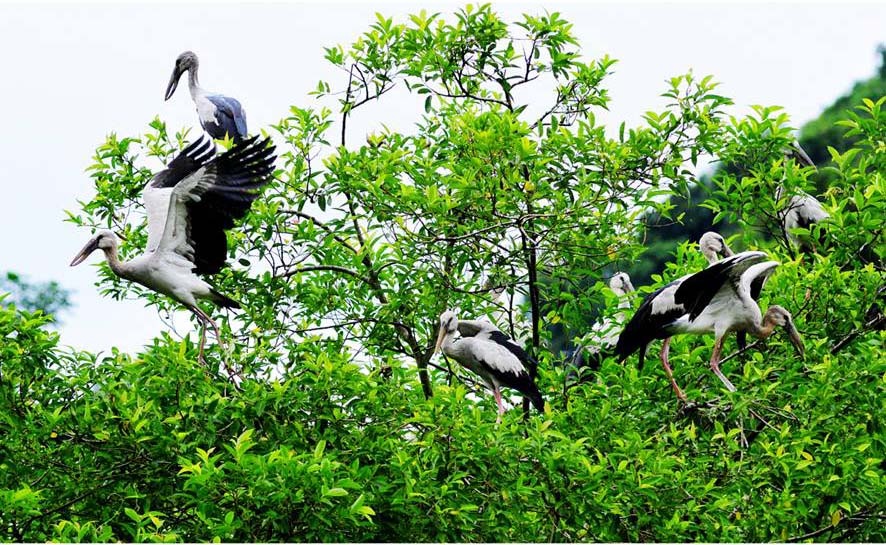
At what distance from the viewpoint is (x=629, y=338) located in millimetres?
7395

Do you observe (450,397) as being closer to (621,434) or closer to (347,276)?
(621,434)

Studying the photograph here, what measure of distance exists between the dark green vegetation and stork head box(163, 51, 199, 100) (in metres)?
2.38

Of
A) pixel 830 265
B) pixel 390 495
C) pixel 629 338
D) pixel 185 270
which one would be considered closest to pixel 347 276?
pixel 185 270

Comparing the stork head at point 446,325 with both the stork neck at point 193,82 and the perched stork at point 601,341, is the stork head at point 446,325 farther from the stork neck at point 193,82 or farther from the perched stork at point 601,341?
the stork neck at point 193,82

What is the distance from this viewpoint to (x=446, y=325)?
7.85 m

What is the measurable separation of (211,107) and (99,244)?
2.50 m

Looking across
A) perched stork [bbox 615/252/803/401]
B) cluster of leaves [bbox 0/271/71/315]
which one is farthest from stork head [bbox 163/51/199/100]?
cluster of leaves [bbox 0/271/71/315]

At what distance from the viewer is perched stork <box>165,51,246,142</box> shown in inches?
398

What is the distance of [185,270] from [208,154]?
76 cm

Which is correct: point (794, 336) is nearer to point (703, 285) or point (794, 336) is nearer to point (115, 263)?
point (703, 285)

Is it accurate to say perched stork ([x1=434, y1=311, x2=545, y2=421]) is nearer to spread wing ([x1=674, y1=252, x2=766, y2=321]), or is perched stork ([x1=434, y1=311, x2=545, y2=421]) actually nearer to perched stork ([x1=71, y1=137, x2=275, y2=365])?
spread wing ([x1=674, y1=252, x2=766, y2=321])

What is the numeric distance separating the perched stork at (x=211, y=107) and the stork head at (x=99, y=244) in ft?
5.92

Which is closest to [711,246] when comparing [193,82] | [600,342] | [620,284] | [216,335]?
[600,342]

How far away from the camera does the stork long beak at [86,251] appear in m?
8.14
